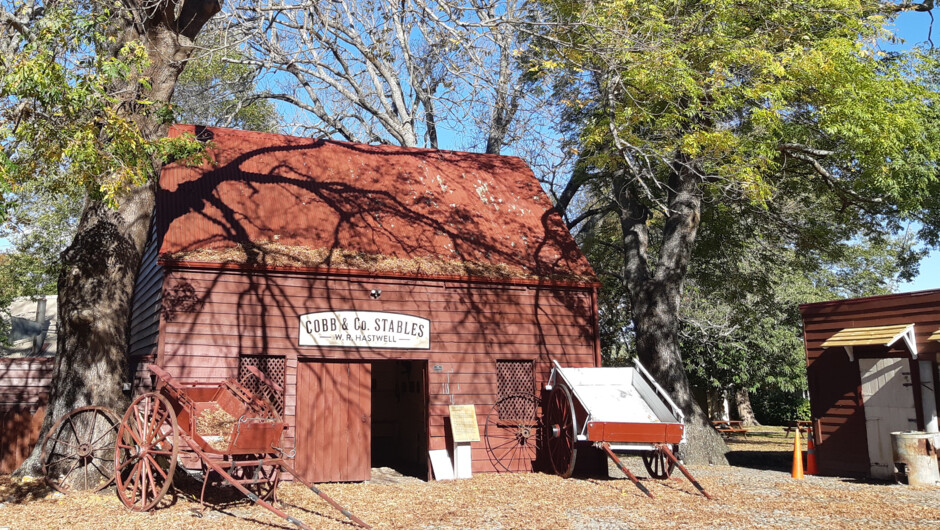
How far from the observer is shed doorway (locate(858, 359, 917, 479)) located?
14.1m

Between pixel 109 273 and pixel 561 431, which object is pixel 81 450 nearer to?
pixel 109 273

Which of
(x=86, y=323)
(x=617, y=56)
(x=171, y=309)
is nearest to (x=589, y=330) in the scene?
(x=617, y=56)

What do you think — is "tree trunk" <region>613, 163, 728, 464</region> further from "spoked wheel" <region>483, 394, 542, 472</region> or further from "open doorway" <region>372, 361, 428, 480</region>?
"open doorway" <region>372, 361, 428, 480</region>

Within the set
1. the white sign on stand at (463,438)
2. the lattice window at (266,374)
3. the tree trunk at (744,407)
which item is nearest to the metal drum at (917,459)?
the white sign on stand at (463,438)

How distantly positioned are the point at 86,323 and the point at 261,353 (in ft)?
9.57

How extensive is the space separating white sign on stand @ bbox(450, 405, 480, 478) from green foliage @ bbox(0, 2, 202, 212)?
690 centimetres

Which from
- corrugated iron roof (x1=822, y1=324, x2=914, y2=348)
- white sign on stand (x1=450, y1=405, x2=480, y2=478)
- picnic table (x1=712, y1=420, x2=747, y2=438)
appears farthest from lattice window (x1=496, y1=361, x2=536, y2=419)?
picnic table (x1=712, y1=420, x2=747, y2=438)

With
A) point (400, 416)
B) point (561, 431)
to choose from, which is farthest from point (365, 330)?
point (400, 416)

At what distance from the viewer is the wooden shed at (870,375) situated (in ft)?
45.7

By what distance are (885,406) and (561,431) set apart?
6260mm

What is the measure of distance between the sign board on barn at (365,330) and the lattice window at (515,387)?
1.76 meters

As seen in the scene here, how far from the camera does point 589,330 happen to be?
52.6ft

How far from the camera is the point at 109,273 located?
458 inches

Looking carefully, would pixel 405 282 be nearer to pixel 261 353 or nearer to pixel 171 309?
pixel 261 353
